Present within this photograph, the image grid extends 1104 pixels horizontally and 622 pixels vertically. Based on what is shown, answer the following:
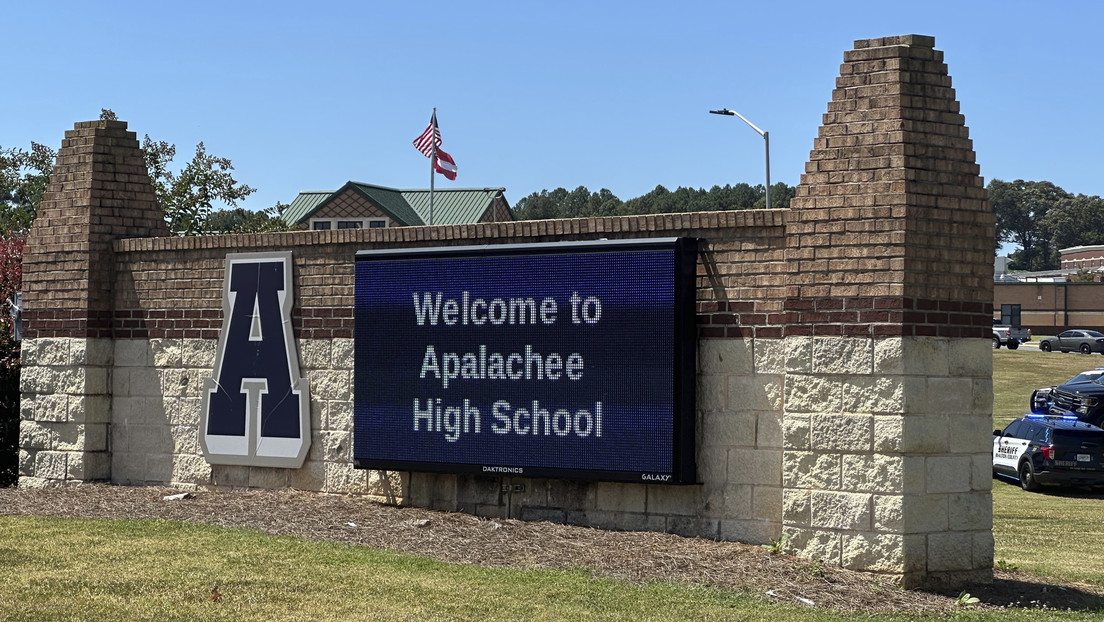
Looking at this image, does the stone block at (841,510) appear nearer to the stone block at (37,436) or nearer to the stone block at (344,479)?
the stone block at (344,479)

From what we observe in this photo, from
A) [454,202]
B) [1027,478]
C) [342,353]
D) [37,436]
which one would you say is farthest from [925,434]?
[454,202]

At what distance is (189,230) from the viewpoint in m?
24.5

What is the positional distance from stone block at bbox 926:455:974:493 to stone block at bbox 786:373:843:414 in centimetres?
84

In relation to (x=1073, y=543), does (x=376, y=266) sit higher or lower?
higher

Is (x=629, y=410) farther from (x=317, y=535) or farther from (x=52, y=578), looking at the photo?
(x=52, y=578)

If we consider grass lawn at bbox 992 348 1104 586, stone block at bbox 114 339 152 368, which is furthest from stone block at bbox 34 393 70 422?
grass lawn at bbox 992 348 1104 586

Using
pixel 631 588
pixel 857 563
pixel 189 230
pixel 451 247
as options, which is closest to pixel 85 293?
pixel 451 247

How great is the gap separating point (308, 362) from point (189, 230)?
12760mm

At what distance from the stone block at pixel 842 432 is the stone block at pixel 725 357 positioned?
2.46ft

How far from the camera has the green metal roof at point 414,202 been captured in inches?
2721

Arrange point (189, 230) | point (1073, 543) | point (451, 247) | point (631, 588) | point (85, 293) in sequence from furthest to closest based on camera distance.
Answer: point (189, 230)
point (1073, 543)
point (85, 293)
point (451, 247)
point (631, 588)

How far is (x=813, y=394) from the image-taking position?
33.2 feet

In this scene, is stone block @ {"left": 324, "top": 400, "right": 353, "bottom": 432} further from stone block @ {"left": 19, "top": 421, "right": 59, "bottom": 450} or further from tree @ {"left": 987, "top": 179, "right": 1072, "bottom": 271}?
tree @ {"left": 987, "top": 179, "right": 1072, "bottom": 271}

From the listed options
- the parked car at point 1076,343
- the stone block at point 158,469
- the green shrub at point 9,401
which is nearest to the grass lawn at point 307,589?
the stone block at point 158,469
